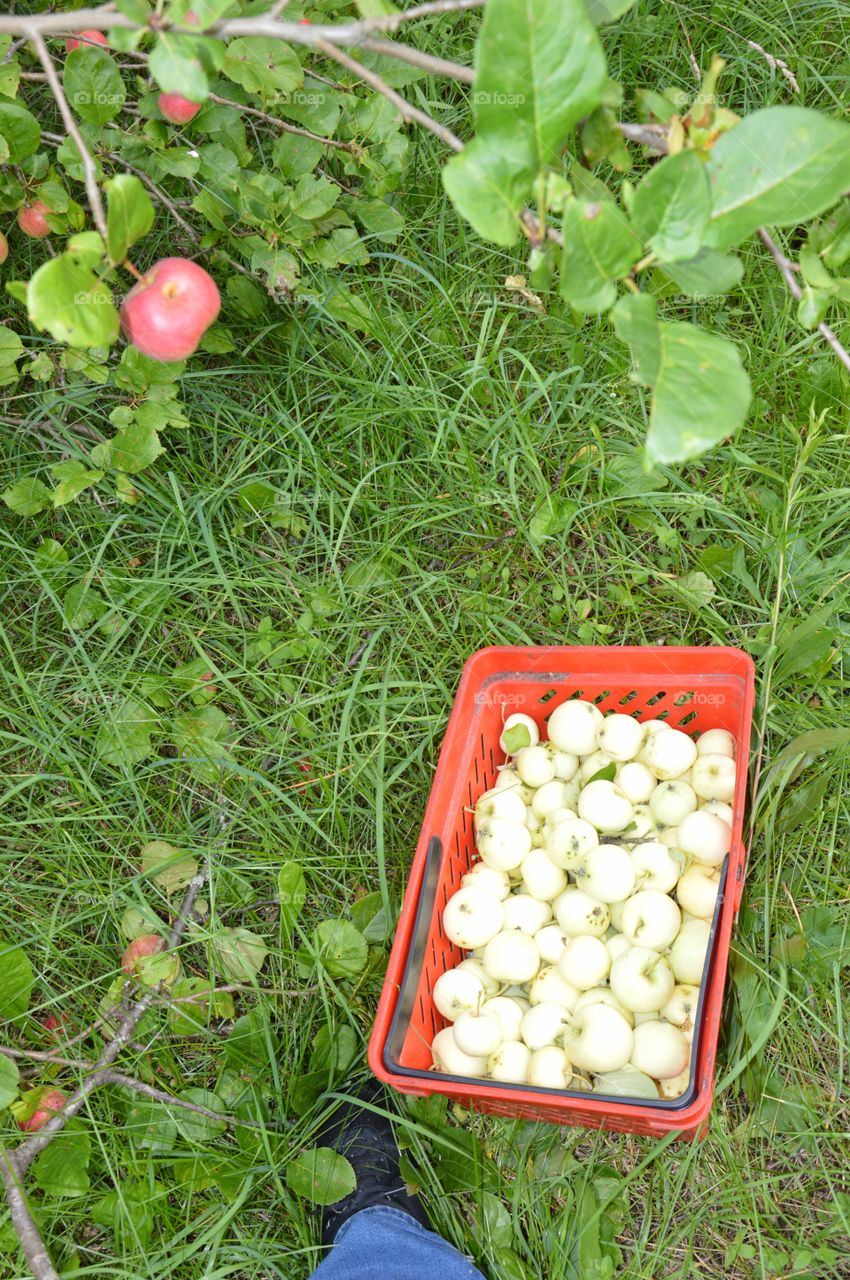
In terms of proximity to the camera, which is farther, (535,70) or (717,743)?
(717,743)

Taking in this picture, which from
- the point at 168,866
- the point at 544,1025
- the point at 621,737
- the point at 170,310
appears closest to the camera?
the point at 170,310

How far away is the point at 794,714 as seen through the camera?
76.0 inches

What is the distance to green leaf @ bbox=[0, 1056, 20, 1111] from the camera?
170 centimetres

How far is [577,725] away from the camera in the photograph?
1.93 meters

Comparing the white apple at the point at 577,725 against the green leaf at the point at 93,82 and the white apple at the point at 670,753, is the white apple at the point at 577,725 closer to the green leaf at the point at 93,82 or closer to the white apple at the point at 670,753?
the white apple at the point at 670,753

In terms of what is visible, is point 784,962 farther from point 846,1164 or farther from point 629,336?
point 629,336

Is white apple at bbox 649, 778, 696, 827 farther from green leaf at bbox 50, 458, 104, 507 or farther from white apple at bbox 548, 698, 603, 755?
green leaf at bbox 50, 458, 104, 507

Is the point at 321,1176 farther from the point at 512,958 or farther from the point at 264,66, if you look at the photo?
the point at 264,66

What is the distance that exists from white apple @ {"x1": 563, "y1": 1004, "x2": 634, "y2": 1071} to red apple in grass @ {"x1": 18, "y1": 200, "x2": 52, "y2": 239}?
5.29ft

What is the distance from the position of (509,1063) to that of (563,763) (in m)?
0.55

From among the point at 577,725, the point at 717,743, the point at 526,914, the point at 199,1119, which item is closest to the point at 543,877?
the point at 526,914

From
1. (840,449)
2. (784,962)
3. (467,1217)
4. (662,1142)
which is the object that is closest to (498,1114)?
(467,1217)

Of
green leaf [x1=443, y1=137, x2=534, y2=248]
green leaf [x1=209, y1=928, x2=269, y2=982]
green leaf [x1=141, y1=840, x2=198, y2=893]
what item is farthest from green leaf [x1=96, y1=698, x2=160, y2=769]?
green leaf [x1=443, y1=137, x2=534, y2=248]

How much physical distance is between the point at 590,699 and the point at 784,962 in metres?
0.59
